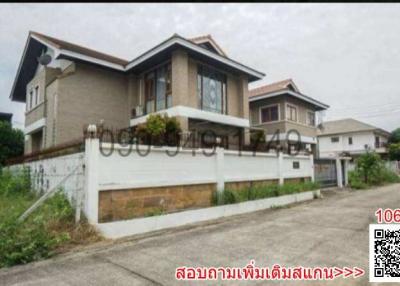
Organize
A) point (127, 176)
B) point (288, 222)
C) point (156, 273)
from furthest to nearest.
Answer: point (288, 222)
point (127, 176)
point (156, 273)

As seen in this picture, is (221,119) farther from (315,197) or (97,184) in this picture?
(97,184)

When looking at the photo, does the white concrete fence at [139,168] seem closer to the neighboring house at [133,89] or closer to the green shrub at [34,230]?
the green shrub at [34,230]

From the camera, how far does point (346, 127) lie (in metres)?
37.9

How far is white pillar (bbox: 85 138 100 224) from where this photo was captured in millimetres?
5941

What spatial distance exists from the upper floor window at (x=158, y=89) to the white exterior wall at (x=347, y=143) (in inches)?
1053

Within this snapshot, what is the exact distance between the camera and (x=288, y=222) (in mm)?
7816

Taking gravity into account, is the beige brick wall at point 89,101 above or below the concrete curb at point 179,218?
above

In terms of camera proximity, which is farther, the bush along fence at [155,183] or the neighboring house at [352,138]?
the neighboring house at [352,138]

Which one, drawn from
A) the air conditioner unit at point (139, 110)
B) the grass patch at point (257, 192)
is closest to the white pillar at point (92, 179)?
the grass patch at point (257, 192)

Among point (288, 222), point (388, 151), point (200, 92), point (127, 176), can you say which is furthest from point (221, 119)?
point (388, 151)

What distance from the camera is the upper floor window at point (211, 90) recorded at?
1289 centimetres

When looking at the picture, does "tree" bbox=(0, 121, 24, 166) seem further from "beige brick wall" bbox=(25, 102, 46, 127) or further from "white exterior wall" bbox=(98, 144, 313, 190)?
"white exterior wall" bbox=(98, 144, 313, 190)

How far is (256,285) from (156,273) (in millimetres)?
1430

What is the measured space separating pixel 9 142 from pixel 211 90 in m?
11.1
